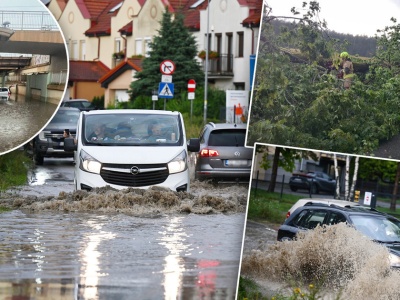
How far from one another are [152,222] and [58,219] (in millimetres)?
1161

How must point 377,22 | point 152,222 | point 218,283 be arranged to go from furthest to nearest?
point 152,222
point 218,283
point 377,22

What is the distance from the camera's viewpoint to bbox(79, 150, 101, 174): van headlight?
45.1 feet

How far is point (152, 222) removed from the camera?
12445mm

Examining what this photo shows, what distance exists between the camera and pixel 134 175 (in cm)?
1384

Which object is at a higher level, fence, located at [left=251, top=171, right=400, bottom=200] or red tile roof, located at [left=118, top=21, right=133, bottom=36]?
red tile roof, located at [left=118, top=21, right=133, bottom=36]

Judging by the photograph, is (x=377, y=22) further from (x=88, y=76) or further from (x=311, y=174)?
(x=88, y=76)

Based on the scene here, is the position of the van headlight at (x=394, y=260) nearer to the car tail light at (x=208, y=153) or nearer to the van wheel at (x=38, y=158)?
the car tail light at (x=208, y=153)

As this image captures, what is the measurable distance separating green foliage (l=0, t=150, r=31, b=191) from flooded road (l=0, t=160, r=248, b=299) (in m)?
0.44

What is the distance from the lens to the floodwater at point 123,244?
25.5ft

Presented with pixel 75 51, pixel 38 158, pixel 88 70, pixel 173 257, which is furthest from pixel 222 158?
pixel 88 70

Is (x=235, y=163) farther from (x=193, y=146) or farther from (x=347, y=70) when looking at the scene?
(x=347, y=70)

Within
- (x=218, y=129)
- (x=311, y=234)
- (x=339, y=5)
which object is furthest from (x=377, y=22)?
(x=218, y=129)

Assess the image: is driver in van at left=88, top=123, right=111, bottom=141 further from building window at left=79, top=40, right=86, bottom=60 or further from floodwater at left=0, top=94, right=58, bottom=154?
building window at left=79, top=40, right=86, bottom=60

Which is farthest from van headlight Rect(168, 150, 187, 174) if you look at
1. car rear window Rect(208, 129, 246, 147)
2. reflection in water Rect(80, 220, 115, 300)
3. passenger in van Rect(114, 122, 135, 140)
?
car rear window Rect(208, 129, 246, 147)
